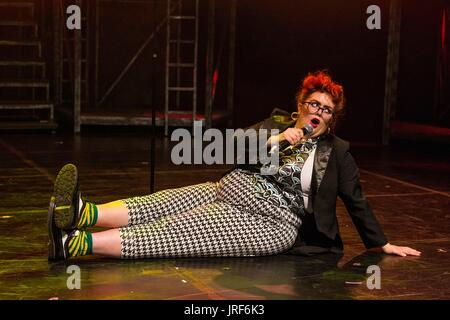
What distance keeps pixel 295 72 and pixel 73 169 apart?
856cm

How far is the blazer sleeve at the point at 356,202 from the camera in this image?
14.5 ft

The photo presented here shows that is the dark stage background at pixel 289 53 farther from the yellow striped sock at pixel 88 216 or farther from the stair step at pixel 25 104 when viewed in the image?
the yellow striped sock at pixel 88 216

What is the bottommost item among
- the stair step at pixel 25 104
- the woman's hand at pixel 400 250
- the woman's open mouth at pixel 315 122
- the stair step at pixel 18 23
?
the woman's hand at pixel 400 250

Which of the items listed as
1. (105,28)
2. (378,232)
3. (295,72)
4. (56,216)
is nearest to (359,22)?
(295,72)

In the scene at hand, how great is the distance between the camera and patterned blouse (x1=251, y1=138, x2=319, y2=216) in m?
4.33

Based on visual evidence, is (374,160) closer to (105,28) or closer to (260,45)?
(260,45)

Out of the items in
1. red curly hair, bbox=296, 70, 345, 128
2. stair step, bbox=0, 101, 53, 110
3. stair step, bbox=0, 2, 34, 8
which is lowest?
stair step, bbox=0, 101, 53, 110

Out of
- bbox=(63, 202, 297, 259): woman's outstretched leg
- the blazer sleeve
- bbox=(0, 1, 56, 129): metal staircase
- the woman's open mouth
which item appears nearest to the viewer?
bbox=(63, 202, 297, 259): woman's outstretched leg

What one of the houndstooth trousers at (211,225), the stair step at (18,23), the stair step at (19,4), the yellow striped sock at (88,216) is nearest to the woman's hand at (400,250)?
the houndstooth trousers at (211,225)

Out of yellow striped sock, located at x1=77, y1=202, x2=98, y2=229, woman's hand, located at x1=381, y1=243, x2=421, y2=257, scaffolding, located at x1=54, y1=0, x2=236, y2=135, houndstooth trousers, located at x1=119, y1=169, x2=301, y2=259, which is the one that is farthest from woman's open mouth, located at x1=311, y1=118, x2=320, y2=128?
scaffolding, located at x1=54, y1=0, x2=236, y2=135

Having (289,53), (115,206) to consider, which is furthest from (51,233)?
(289,53)

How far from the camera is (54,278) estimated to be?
→ 155 inches

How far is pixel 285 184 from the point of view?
14.3 ft

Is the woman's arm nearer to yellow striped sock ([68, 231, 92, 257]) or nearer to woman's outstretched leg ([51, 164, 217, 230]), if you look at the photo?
woman's outstretched leg ([51, 164, 217, 230])
